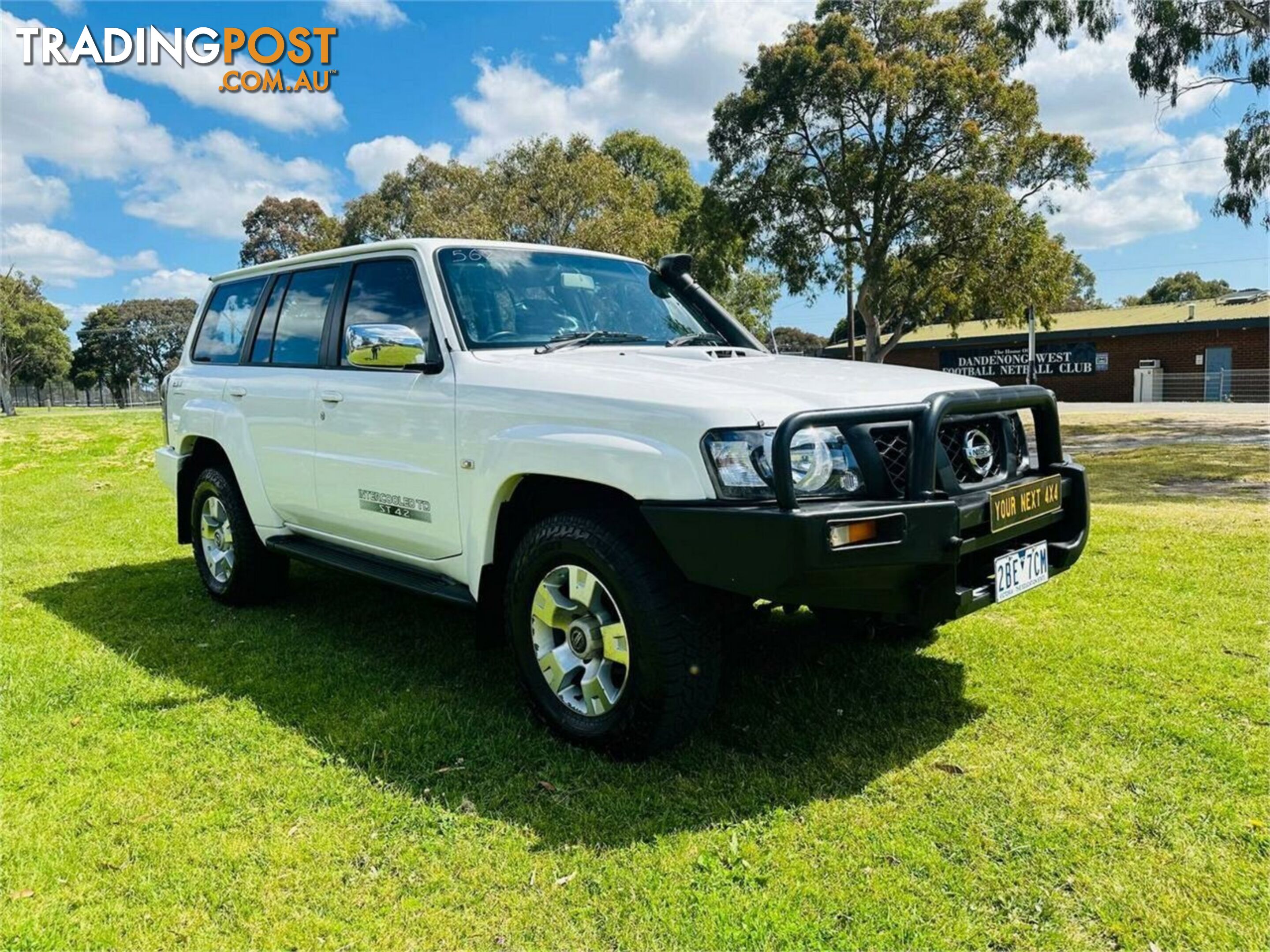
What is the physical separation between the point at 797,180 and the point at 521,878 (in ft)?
69.1

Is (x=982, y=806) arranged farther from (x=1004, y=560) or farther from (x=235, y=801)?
A: (x=235, y=801)

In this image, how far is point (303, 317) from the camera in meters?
4.70

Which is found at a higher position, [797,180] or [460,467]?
[797,180]

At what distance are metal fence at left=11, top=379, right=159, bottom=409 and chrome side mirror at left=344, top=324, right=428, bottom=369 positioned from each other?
268 ft

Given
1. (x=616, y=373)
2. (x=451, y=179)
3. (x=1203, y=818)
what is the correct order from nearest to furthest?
1. (x=1203, y=818)
2. (x=616, y=373)
3. (x=451, y=179)

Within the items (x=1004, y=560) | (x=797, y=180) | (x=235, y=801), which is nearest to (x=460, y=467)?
(x=235, y=801)

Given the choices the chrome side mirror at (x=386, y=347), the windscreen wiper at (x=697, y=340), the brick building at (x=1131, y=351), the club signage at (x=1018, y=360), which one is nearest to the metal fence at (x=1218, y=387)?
the brick building at (x=1131, y=351)

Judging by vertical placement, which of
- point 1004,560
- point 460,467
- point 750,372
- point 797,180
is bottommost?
point 1004,560

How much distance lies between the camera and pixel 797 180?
2138 centimetres

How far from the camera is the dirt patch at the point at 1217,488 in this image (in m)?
8.63

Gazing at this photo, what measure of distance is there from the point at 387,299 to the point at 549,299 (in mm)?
778

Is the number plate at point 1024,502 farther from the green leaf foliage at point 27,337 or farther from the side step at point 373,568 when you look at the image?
the green leaf foliage at point 27,337

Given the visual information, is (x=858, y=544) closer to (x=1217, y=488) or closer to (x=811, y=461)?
(x=811, y=461)

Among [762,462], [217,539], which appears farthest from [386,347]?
[217,539]
